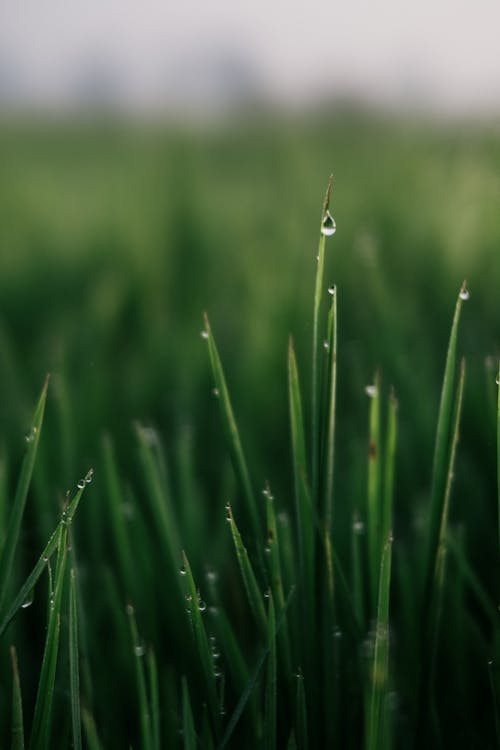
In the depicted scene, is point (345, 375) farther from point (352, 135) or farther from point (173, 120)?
point (173, 120)

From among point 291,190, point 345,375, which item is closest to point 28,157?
point 291,190

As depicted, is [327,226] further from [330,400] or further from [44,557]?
[44,557]

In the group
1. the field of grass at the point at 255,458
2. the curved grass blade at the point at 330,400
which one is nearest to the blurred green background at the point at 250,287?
the field of grass at the point at 255,458

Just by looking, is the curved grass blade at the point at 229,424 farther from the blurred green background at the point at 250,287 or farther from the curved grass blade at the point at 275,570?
the blurred green background at the point at 250,287

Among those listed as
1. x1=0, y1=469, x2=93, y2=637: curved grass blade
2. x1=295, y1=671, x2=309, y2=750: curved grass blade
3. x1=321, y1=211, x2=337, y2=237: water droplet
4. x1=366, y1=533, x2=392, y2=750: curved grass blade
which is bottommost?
x1=295, y1=671, x2=309, y2=750: curved grass blade

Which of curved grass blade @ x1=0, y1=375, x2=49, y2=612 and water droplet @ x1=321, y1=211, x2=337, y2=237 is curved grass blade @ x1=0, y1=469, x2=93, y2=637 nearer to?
curved grass blade @ x1=0, y1=375, x2=49, y2=612

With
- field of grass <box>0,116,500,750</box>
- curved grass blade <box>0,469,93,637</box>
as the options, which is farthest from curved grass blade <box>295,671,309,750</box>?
curved grass blade <box>0,469,93,637</box>

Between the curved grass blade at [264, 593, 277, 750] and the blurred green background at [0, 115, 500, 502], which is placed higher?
the blurred green background at [0, 115, 500, 502]
